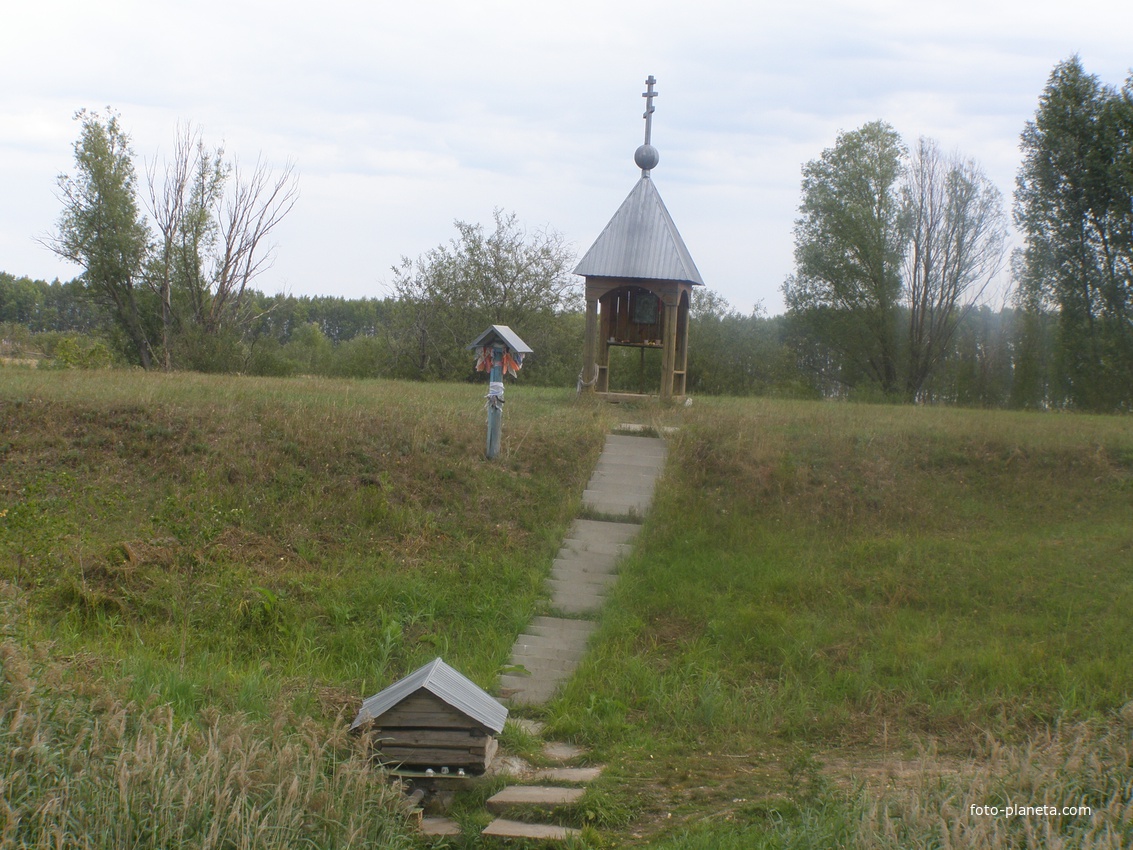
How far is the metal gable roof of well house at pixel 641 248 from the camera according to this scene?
55.3 ft

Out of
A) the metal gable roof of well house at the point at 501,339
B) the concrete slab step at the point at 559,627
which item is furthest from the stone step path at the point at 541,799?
the metal gable roof of well house at the point at 501,339

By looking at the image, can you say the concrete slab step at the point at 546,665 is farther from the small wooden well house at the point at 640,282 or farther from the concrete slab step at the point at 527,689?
the small wooden well house at the point at 640,282

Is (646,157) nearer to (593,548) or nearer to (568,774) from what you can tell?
(593,548)

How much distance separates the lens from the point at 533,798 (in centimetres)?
550

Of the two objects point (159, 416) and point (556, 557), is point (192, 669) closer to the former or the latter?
point (556, 557)

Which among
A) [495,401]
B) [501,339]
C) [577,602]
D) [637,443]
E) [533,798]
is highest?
[501,339]

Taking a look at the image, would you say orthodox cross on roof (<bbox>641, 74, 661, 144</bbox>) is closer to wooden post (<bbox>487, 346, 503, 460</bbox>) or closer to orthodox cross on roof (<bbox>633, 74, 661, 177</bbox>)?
orthodox cross on roof (<bbox>633, 74, 661, 177</bbox>)

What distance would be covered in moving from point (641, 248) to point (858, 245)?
51.9ft

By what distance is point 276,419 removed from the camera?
40.3 ft

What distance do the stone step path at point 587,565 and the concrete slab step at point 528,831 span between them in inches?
83.4

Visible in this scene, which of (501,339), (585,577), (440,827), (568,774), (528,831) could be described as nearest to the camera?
(528,831)

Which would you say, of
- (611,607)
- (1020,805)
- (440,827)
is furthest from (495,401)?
(1020,805)

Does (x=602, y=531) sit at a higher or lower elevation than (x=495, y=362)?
lower

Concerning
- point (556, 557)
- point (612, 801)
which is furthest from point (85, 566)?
point (612, 801)
